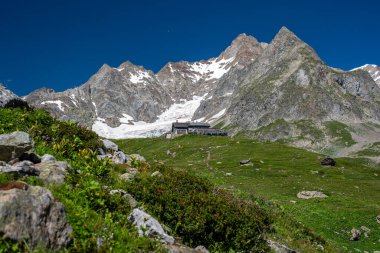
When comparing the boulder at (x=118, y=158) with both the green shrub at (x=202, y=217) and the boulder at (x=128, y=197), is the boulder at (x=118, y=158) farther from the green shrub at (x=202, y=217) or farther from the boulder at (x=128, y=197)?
the boulder at (x=128, y=197)

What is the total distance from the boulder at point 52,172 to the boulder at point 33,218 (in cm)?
303

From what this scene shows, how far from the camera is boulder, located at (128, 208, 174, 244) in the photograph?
10.8 meters

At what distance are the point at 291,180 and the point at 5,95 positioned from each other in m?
46.5

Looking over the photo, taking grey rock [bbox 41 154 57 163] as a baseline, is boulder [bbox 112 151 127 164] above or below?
below

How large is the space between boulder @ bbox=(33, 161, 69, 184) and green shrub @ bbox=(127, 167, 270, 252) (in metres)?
2.67

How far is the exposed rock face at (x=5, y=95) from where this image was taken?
900 inches

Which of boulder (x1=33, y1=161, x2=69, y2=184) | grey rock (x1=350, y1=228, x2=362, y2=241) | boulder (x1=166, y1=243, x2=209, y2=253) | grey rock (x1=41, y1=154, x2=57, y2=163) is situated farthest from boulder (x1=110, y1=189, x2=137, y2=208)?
grey rock (x1=350, y1=228, x2=362, y2=241)

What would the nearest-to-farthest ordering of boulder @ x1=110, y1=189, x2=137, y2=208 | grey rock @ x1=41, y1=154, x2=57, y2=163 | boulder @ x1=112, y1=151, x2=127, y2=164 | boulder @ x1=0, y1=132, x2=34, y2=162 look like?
boulder @ x1=110, y1=189, x2=137, y2=208, boulder @ x1=0, y1=132, x2=34, y2=162, grey rock @ x1=41, y1=154, x2=57, y2=163, boulder @ x1=112, y1=151, x2=127, y2=164

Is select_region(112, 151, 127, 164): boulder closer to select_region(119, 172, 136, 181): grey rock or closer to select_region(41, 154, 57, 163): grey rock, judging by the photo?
select_region(119, 172, 136, 181): grey rock

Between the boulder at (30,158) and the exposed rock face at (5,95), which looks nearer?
the boulder at (30,158)

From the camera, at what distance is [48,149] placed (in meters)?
16.7

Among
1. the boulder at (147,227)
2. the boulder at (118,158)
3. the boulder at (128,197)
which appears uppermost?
the boulder at (118,158)

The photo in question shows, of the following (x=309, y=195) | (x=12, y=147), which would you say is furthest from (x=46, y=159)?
(x=309, y=195)

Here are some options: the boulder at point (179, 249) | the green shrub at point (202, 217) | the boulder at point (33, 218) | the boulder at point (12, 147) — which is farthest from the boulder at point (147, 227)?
the boulder at point (12, 147)
